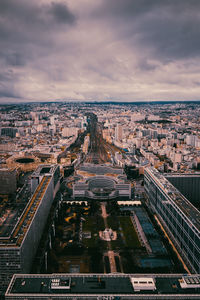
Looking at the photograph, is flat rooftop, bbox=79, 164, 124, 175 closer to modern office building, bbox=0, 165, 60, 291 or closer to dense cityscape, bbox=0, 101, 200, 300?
dense cityscape, bbox=0, 101, 200, 300

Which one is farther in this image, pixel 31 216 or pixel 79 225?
pixel 79 225

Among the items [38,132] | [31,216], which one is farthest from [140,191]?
[38,132]

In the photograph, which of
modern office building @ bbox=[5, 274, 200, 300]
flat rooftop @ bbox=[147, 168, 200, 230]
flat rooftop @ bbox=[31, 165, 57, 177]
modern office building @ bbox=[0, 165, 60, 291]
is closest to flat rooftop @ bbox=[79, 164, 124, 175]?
flat rooftop @ bbox=[31, 165, 57, 177]

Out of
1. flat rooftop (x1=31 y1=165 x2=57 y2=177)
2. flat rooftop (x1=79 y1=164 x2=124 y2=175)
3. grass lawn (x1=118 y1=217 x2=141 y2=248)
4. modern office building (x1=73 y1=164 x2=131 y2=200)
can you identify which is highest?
flat rooftop (x1=31 y1=165 x2=57 y2=177)

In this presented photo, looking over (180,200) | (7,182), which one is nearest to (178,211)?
(180,200)

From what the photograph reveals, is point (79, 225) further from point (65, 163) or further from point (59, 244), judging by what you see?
point (65, 163)

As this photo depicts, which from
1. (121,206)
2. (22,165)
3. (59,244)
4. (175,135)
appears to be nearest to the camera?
(59,244)

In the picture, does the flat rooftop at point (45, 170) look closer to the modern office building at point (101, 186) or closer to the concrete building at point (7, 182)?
the modern office building at point (101, 186)

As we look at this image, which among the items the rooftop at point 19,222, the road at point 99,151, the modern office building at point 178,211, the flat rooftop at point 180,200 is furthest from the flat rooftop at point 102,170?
the road at point 99,151
